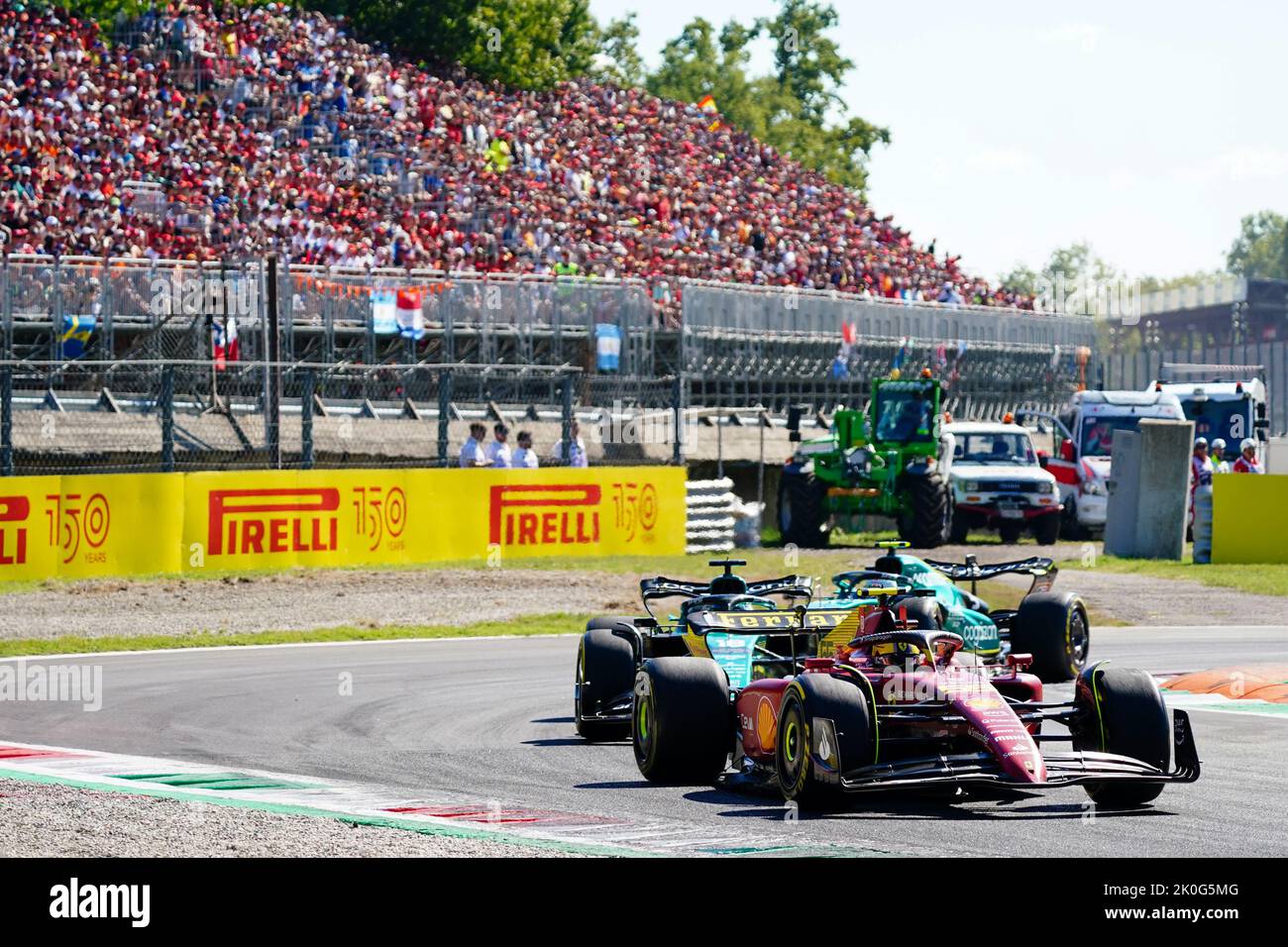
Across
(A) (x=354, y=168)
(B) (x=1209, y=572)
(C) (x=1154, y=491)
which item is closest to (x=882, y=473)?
(C) (x=1154, y=491)

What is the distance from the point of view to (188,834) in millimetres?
8680

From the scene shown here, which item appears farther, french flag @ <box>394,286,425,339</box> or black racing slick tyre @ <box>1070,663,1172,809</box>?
french flag @ <box>394,286,425,339</box>

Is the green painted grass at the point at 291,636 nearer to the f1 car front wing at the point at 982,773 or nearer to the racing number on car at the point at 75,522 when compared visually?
the racing number on car at the point at 75,522

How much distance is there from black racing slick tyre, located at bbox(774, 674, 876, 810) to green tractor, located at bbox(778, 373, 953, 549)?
62.8 feet

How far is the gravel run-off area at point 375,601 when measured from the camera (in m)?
20.7

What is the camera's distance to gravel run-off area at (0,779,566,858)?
8195mm

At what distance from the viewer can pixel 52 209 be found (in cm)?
3209

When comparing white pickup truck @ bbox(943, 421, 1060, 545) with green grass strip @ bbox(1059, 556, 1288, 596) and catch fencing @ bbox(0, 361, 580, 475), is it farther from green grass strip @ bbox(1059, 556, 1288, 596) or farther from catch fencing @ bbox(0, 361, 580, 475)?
catch fencing @ bbox(0, 361, 580, 475)

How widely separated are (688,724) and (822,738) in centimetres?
127

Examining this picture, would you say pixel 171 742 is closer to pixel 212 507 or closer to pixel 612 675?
pixel 612 675

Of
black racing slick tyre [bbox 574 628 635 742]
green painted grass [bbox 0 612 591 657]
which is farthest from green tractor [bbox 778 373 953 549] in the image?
black racing slick tyre [bbox 574 628 635 742]

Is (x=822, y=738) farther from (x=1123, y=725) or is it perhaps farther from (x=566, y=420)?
(x=566, y=420)

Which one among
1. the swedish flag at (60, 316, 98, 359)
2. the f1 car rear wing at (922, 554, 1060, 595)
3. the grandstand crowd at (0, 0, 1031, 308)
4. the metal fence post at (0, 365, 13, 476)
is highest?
the grandstand crowd at (0, 0, 1031, 308)
